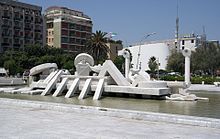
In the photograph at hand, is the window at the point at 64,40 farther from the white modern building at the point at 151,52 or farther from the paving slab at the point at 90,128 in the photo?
the paving slab at the point at 90,128

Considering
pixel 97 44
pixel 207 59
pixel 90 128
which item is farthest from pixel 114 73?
pixel 207 59

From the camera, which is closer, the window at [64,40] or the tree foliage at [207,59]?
the tree foliage at [207,59]

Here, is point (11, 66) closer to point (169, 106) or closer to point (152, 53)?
point (169, 106)

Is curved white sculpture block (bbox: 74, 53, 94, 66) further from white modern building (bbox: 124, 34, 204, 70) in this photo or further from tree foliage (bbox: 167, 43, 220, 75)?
white modern building (bbox: 124, 34, 204, 70)

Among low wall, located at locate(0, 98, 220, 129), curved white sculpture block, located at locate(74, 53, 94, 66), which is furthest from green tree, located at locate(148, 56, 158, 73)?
low wall, located at locate(0, 98, 220, 129)

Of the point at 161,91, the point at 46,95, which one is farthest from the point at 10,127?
the point at 46,95

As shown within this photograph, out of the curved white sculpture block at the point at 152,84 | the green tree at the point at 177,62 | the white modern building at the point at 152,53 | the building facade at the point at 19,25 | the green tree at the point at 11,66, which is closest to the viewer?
the curved white sculpture block at the point at 152,84

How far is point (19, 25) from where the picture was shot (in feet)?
331

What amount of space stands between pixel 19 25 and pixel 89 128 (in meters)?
95.6

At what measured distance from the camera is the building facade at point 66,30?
360 ft

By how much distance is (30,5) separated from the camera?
108 meters

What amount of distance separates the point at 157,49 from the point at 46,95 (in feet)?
316

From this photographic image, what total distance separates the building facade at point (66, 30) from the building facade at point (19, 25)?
5125 mm

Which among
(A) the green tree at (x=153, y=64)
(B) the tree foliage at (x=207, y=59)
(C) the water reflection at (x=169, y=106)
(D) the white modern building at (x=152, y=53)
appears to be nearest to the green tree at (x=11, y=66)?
(B) the tree foliage at (x=207, y=59)
